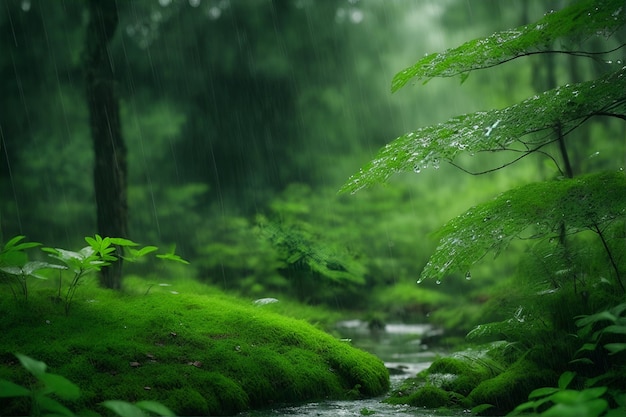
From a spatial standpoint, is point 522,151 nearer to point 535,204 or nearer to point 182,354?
point 535,204

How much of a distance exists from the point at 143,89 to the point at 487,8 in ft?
29.3

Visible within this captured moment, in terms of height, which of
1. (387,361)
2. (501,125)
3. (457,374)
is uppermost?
(501,125)

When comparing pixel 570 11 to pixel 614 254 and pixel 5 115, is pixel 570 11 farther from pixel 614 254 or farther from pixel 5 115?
pixel 5 115

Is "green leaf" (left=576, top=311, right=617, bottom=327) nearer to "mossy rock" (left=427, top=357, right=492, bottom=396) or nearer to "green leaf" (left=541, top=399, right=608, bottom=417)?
"green leaf" (left=541, top=399, right=608, bottom=417)

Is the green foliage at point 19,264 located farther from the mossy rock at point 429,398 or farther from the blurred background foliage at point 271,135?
the blurred background foliage at point 271,135

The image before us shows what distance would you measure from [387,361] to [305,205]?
6051 millimetres

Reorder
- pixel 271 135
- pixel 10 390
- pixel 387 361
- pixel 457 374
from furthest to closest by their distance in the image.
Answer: pixel 271 135 → pixel 387 361 → pixel 457 374 → pixel 10 390

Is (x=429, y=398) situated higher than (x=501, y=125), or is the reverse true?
(x=501, y=125)

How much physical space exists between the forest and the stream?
0.11m

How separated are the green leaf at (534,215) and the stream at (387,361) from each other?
1010 millimetres

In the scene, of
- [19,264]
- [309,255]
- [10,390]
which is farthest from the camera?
[309,255]

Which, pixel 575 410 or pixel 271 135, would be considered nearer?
pixel 575 410

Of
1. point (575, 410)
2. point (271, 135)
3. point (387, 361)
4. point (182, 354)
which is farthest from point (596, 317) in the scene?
point (271, 135)

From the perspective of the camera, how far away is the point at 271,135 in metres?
12.6
